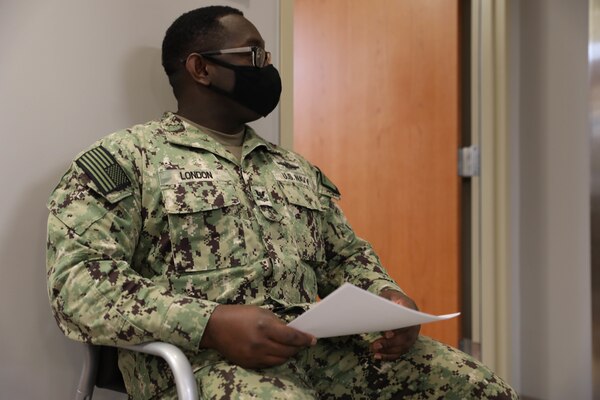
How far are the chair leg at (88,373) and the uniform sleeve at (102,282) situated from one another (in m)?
0.12

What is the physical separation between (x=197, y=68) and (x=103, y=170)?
0.36 m

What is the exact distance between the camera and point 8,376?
3.94 feet

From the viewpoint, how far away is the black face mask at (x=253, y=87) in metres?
1.33

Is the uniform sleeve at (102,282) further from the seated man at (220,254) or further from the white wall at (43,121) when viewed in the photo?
the white wall at (43,121)

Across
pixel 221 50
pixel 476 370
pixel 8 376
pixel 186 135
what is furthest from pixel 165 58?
pixel 476 370

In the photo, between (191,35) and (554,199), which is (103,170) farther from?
(554,199)

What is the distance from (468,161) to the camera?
90.6 inches

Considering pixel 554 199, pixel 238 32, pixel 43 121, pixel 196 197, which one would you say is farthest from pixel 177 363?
pixel 554 199

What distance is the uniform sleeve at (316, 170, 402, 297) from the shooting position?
4.52 ft

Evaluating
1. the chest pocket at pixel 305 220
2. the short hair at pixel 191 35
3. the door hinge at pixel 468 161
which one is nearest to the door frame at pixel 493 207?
the door hinge at pixel 468 161

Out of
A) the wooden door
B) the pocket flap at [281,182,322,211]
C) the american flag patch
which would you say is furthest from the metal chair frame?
the wooden door

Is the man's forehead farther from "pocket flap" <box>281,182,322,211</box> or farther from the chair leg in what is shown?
the chair leg

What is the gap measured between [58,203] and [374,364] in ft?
2.13

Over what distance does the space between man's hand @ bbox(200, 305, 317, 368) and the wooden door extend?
1439 mm
